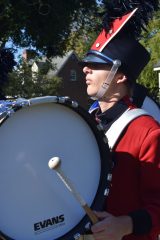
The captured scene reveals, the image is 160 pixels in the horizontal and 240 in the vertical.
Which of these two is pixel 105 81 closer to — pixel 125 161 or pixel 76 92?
pixel 125 161

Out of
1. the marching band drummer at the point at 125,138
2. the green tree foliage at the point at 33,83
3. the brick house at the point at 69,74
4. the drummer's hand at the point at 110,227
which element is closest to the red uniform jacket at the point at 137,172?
the marching band drummer at the point at 125,138

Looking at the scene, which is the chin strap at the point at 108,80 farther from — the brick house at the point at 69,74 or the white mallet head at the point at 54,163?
the brick house at the point at 69,74

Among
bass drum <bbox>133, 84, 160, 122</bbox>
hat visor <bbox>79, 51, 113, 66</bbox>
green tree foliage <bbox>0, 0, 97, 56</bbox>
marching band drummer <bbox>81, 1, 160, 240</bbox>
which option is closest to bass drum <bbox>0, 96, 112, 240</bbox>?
marching band drummer <bbox>81, 1, 160, 240</bbox>

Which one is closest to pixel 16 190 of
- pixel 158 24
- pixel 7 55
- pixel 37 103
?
pixel 37 103

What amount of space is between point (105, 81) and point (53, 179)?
1.82ft

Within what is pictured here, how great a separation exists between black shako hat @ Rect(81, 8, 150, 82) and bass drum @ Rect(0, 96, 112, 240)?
0.43 metres

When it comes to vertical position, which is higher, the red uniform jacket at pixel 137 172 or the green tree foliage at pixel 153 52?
the red uniform jacket at pixel 137 172

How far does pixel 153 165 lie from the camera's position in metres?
2.17

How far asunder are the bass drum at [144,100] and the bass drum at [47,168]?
0.56 m

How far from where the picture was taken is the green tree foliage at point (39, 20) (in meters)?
15.1

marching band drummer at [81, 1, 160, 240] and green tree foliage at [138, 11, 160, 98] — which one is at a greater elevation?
marching band drummer at [81, 1, 160, 240]

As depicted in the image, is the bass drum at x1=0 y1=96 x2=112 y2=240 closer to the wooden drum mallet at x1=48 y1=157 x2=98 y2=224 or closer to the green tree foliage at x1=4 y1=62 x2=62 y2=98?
the wooden drum mallet at x1=48 y1=157 x2=98 y2=224

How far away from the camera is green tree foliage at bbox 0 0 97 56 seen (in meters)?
15.1

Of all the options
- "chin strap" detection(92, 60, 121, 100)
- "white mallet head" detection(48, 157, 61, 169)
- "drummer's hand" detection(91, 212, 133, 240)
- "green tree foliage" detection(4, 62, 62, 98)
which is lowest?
→ "green tree foliage" detection(4, 62, 62, 98)
